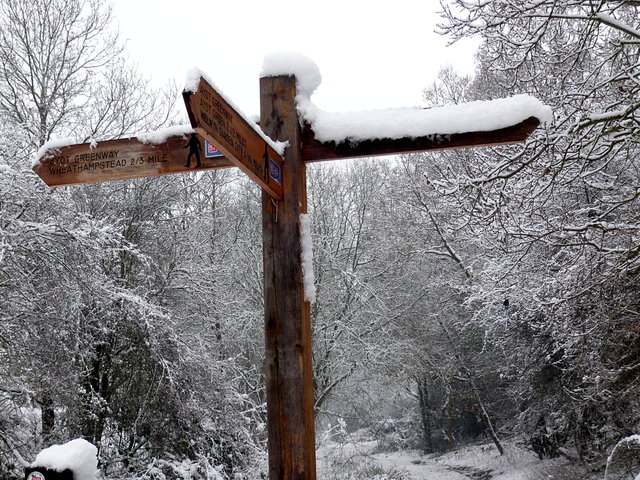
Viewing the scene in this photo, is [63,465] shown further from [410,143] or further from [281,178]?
[410,143]

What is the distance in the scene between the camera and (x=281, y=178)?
2.75m

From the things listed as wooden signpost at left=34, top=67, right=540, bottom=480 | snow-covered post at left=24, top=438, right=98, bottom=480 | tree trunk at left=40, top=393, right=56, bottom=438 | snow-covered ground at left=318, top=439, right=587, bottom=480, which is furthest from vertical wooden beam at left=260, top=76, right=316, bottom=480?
snow-covered ground at left=318, top=439, right=587, bottom=480

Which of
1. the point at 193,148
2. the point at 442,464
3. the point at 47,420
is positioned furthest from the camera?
the point at 442,464

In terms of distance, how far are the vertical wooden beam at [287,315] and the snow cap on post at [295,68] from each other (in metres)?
0.04

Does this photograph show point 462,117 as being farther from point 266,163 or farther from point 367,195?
point 367,195

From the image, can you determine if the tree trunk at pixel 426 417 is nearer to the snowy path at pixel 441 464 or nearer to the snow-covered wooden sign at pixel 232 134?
the snowy path at pixel 441 464

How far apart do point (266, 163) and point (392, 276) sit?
1433 centimetres

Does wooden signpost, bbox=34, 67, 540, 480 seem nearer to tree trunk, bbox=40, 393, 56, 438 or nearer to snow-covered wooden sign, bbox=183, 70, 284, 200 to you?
snow-covered wooden sign, bbox=183, 70, 284, 200

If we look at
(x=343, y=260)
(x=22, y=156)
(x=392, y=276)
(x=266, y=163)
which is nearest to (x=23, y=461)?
(x=22, y=156)

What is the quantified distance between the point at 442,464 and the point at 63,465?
1532 cm

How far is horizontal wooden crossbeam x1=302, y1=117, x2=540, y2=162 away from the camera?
105 inches

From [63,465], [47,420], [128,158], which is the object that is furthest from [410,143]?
[47,420]

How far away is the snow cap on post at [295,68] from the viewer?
9.36ft

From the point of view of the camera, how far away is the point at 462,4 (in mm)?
5848
